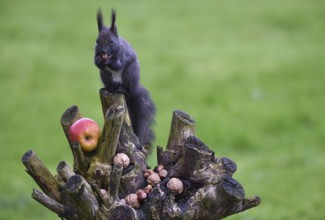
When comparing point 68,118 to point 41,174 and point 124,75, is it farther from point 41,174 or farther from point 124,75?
point 124,75

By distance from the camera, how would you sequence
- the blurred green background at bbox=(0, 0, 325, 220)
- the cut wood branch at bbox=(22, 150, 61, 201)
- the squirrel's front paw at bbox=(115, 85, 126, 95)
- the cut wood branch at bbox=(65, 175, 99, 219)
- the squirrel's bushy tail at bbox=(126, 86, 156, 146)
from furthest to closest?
the blurred green background at bbox=(0, 0, 325, 220)
the squirrel's bushy tail at bbox=(126, 86, 156, 146)
the squirrel's front paw at bbox=(115, 85, 126, 95)
the cut wood branch at bbox=(22, 150, 61, 201)
the cut wood branch at bbox=(65, 175, 99, 219)

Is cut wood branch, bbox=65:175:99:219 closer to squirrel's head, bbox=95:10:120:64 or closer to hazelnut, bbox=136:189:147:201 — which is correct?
hazelnut, bbox=136:189:147:201

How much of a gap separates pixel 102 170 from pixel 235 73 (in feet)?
19.5

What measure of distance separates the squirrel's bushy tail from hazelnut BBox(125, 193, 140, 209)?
991 mm

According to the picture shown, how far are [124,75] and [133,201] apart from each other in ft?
3.83

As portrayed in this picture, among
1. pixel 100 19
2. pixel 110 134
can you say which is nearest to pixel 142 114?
pixel 100 19

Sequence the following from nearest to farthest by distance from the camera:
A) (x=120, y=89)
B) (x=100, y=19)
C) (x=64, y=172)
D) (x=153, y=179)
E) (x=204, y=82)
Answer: (x=64, y=172)
(x=153, y=179)
(x=100, y=19)
(x=120, y=89)
(x=204, y=82)

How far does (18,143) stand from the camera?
7152mm

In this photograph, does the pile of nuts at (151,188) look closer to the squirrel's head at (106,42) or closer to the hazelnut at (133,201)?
the hazelnut at (133,201)

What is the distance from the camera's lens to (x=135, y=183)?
272 centimetres

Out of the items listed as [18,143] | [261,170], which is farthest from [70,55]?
[261,170]

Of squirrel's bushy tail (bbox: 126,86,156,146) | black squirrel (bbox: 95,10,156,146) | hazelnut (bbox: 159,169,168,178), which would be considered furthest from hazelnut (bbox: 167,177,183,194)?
squirrel's bushy tail (bbox: 126,86,156,146)

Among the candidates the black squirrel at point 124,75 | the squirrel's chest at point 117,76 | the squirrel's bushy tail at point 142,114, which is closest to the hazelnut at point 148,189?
the black squirrel at point 124,75

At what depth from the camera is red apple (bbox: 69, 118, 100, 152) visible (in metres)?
2.66
